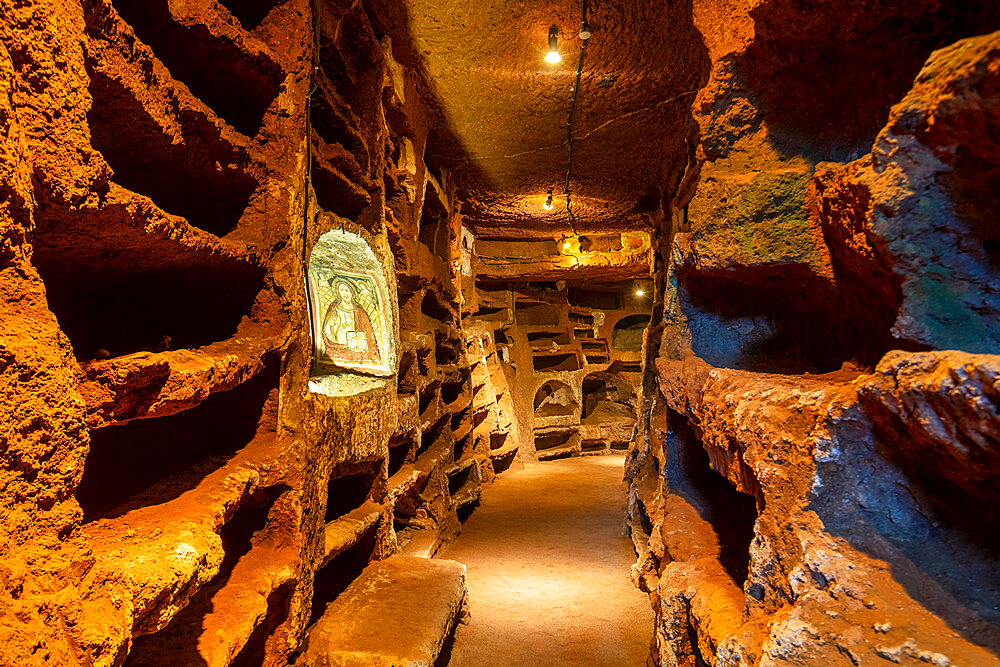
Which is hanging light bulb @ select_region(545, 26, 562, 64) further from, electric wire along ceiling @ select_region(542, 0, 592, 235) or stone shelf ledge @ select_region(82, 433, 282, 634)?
stone shelf ledge @ select_region(82, 433, 282, 634)

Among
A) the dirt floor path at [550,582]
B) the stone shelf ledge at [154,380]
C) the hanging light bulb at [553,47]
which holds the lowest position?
the dirt floor path at [550,582]

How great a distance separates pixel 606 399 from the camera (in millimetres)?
13117

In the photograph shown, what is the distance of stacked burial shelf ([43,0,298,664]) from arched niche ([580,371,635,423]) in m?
10.7

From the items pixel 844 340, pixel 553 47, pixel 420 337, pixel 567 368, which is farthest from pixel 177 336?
pixel 567 368

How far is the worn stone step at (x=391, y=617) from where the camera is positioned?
7.55ft

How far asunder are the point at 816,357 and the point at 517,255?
845 cm

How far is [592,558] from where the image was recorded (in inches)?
195

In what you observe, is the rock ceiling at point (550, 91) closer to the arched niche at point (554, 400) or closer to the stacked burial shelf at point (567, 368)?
the stacked burial shelf at point (567, 368)

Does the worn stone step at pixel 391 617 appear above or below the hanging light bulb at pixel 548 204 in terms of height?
below

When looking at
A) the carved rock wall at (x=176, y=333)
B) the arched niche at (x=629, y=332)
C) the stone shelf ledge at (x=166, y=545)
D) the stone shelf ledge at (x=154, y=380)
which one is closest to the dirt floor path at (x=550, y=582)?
the carved rock wall at (x=176, y=333)

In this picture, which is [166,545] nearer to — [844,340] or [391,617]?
[391,617]

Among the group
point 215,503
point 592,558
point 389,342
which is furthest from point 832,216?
point 592,558

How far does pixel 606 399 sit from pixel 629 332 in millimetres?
2040

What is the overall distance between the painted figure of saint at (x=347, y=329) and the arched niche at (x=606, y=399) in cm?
909
